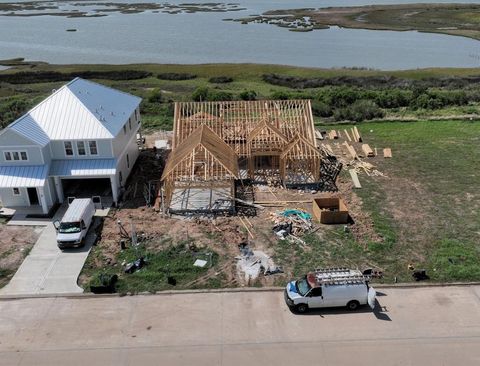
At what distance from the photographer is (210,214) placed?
27.8 meters

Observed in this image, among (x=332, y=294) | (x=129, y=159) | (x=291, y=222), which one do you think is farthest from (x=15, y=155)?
(x=332, y=294)

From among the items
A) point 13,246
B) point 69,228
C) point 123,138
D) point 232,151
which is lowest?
point 13,246

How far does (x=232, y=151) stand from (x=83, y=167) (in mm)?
9748

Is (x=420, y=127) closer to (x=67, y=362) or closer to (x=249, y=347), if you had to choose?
(x=249, y=347)

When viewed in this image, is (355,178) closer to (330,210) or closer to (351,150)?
(351,150)

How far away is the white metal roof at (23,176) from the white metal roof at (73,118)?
1.70 meters

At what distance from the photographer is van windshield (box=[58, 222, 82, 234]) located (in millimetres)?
24672

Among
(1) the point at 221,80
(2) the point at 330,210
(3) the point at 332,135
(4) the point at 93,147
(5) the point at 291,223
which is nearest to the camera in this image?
(5) the point at 291,223

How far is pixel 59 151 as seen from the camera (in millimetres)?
28938

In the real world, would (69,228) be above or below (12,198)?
above

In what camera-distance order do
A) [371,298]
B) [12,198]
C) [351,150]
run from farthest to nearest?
[351,150], [12,198], [371,298]

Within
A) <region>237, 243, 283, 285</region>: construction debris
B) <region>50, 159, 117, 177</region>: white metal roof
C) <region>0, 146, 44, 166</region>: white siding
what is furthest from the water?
<region>237, 243, 283, 285</region>: construction debris

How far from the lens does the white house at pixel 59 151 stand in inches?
1093

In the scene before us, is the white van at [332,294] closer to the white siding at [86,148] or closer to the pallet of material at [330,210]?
the pallet of material at [330,210]
